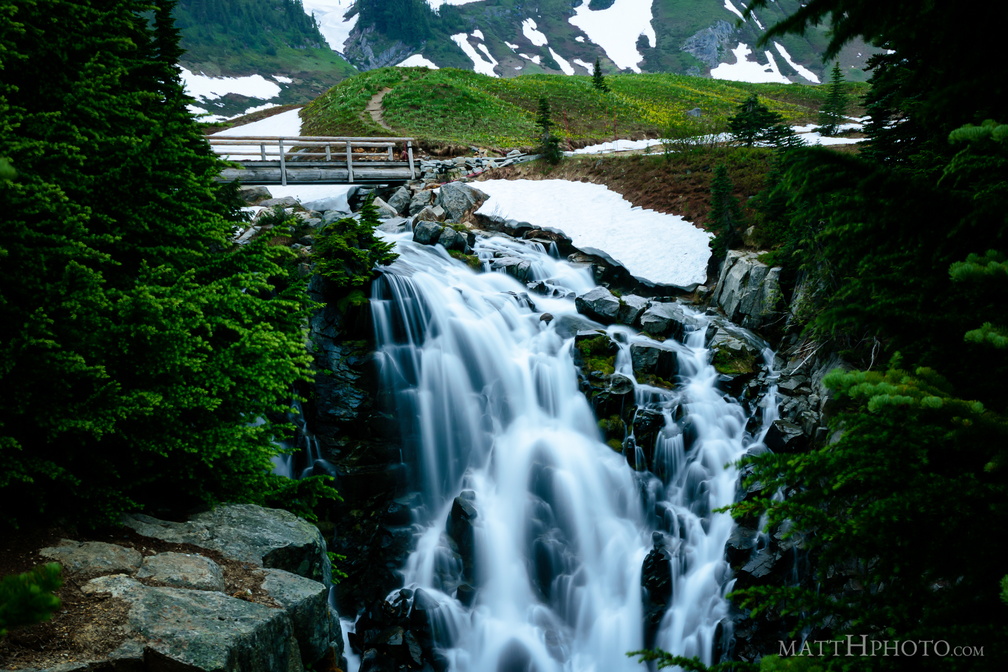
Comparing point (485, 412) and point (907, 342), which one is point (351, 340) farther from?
point (907, 342)

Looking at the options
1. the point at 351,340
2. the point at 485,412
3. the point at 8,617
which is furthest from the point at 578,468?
the point at 8,617

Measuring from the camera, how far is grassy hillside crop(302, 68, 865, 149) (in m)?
35.6

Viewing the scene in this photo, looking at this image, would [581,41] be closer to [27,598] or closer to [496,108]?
[496,108]

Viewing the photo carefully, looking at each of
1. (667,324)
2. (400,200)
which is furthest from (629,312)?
(400,200)

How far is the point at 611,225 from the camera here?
19.3 m

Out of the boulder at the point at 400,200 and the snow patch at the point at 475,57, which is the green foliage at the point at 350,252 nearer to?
the boulder at the point at 400,200

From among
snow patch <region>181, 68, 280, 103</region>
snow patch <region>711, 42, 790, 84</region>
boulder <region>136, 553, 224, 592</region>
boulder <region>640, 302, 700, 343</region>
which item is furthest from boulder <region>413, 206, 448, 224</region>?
snow patch <region>711, 42, 790, 84</region>

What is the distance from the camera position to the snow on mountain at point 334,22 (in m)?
174

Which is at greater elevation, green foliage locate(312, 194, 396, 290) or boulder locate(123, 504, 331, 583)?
green foliage locate(312, 194, 396, 290)

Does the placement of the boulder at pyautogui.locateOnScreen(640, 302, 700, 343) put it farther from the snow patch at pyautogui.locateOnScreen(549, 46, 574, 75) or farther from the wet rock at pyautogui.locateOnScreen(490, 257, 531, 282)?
the snow patch at pyautogui.locateOnScreen(549, 46, 574, 75)

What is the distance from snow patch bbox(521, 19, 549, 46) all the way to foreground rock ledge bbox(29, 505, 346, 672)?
176 metres

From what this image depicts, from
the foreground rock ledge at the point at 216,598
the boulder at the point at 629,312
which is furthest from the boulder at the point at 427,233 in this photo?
the foreground rock ledge at the point at 216,598

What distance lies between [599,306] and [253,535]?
10334mm

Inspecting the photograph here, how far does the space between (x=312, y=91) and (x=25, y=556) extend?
139m
